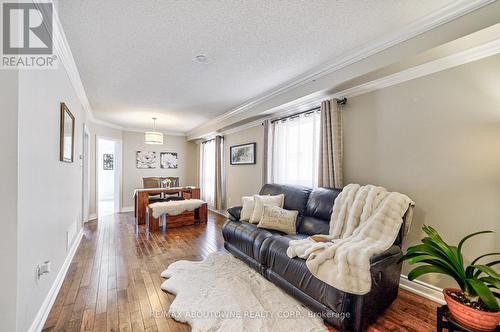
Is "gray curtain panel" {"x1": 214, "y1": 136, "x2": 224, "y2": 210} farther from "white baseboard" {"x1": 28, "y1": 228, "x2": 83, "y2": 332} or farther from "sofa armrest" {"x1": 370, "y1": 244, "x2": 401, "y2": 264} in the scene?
"sofa armrest" {"x1": 370, "y1": 244, "x2": 401, "y2": 264}

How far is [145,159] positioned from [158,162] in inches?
15.8

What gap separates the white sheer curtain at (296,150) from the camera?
336cm

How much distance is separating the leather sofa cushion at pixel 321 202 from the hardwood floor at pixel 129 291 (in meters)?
1.05

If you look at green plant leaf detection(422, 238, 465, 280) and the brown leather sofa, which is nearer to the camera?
green plant leaf detection(422, 238, 465, 280)

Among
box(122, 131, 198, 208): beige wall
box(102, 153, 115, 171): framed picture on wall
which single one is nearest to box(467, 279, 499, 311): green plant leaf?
box(122, 131, 198, 208): beige wall

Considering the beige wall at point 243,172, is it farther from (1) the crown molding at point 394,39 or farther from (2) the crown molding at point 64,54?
(2) the crown molding at point 64,54

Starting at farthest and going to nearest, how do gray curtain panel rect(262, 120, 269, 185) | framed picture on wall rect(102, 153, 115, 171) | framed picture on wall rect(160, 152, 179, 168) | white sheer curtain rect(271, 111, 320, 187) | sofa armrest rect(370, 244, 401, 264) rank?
framed picture on wall rect(102, 153, 115, 171)
framed picture on wall rect(160, 152, 179, 168)
gray curtain panel rect(262, 120, 269, 185)
white sheer curtain rect(271, 111, 320, 187)
sofa armrest rect(370, 244, 401, 264)

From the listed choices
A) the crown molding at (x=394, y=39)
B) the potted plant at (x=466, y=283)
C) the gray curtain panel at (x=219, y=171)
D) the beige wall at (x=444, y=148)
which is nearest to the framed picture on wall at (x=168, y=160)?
the gray curtain panel at (x=219, y=171)

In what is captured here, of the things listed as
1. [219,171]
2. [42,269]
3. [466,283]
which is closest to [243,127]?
[219,171]

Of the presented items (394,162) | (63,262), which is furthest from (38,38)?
(394,162)

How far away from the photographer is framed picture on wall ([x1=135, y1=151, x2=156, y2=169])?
6.78 metres

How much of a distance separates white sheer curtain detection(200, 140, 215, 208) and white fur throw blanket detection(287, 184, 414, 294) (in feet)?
14.7

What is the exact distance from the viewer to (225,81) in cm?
318

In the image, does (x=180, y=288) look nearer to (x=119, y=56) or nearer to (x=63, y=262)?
(x=63, y=262)
